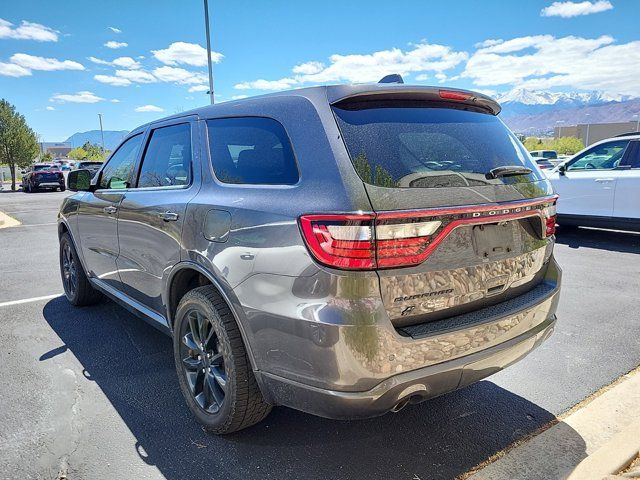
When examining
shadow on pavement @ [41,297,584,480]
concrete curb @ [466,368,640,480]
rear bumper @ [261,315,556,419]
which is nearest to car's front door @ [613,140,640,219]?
concrete curb @ [466,368,640,480]

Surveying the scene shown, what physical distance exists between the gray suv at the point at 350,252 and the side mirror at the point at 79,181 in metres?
1.86

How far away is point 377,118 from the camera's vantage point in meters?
2.22

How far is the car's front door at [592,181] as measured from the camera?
784 cm

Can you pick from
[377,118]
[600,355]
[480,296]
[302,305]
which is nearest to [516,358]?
[480,296]

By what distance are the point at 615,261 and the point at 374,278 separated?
6.23 metres

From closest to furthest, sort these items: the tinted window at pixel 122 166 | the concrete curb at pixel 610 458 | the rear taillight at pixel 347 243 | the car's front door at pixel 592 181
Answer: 1. the rear taillight at pixel 347 243
2. the concrete curb at pixel 610 458
3. the tinted window at pixel 122 166
4. the car's front door at pixel 592 181

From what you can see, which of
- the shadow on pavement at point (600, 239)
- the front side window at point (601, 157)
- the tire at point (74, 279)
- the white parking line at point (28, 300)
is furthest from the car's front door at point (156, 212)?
the front side window at point (601, 157)

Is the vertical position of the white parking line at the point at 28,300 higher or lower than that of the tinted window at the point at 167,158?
lower

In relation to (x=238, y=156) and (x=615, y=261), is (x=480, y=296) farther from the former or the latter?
(x=615, y=261)

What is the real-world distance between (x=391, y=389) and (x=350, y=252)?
0.60 metres

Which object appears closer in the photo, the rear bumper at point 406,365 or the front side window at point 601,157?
the rear bumper at point 406,365

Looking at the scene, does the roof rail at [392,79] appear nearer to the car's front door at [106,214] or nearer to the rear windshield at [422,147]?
the rear windshield at [422,147]

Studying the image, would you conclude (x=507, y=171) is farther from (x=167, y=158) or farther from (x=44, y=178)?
(x=44, y=178)

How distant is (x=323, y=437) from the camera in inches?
104
